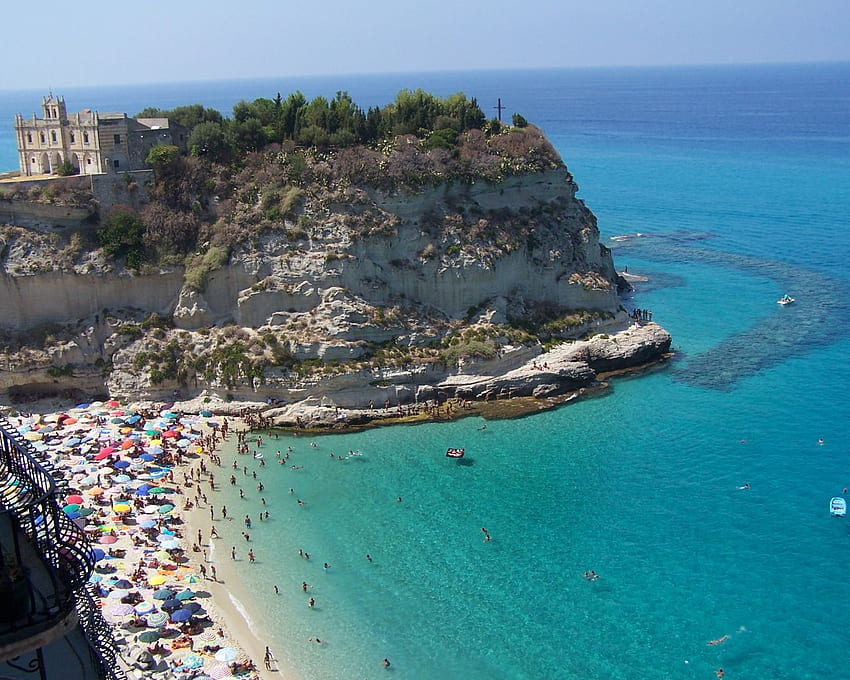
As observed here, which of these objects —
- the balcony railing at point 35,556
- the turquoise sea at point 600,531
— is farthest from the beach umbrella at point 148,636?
the balcony railing at point 35,556

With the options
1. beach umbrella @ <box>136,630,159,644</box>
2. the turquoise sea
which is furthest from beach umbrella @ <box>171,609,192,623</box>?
the turquoise sea

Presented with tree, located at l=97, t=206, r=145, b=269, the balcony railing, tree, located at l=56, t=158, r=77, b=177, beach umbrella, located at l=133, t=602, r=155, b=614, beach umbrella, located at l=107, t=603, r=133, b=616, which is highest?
tree, located at l=56, t=158, r=77, b=177

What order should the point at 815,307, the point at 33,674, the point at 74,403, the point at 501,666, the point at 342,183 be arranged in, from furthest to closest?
the point at 815,307
the point at 342,183
the point at 74,403
the point at 501,666
the point at 33,674

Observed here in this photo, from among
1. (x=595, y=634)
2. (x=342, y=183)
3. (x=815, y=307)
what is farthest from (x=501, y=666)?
(x=815, y=307)

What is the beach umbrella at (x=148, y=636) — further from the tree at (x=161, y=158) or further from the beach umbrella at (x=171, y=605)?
the tree at (x=161, y=158)

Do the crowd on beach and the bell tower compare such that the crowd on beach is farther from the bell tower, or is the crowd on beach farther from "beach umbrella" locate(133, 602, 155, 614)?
the bell tower

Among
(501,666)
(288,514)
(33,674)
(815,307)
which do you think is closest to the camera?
(33,674)

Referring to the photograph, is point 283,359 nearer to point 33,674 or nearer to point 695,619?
point 695,619
